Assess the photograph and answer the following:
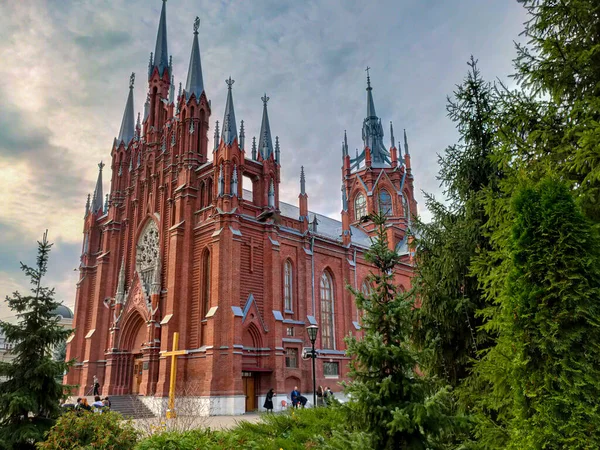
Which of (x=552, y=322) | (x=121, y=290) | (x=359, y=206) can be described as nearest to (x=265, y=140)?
(x=121, y=290)

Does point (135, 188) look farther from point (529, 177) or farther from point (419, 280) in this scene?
point (529, 177)

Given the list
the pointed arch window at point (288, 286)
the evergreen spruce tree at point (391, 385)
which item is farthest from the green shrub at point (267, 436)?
the pointed arch window at point (288, 286)

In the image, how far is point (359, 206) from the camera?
178 ft

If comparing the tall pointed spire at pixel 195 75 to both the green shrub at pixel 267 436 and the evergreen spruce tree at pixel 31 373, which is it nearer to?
the evergreen spruce tree at pixel 31 373

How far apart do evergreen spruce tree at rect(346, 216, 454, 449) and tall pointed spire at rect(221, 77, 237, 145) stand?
2509 centimetres

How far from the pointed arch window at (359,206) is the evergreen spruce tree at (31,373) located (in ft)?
137

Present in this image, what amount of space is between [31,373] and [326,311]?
24.0 m

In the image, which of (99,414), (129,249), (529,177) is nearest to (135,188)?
(129,249)

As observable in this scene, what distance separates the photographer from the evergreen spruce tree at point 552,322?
5.77 m

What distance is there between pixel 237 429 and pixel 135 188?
29.3m

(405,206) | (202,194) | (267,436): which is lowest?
(267,436)

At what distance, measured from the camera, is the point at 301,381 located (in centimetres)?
2997

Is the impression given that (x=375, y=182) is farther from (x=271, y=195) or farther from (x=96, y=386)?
(x=96, y=386)

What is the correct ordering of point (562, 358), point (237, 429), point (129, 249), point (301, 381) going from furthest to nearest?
point (129, 249) < point (301, 381) < point (237, 429) < point (562, 358)
